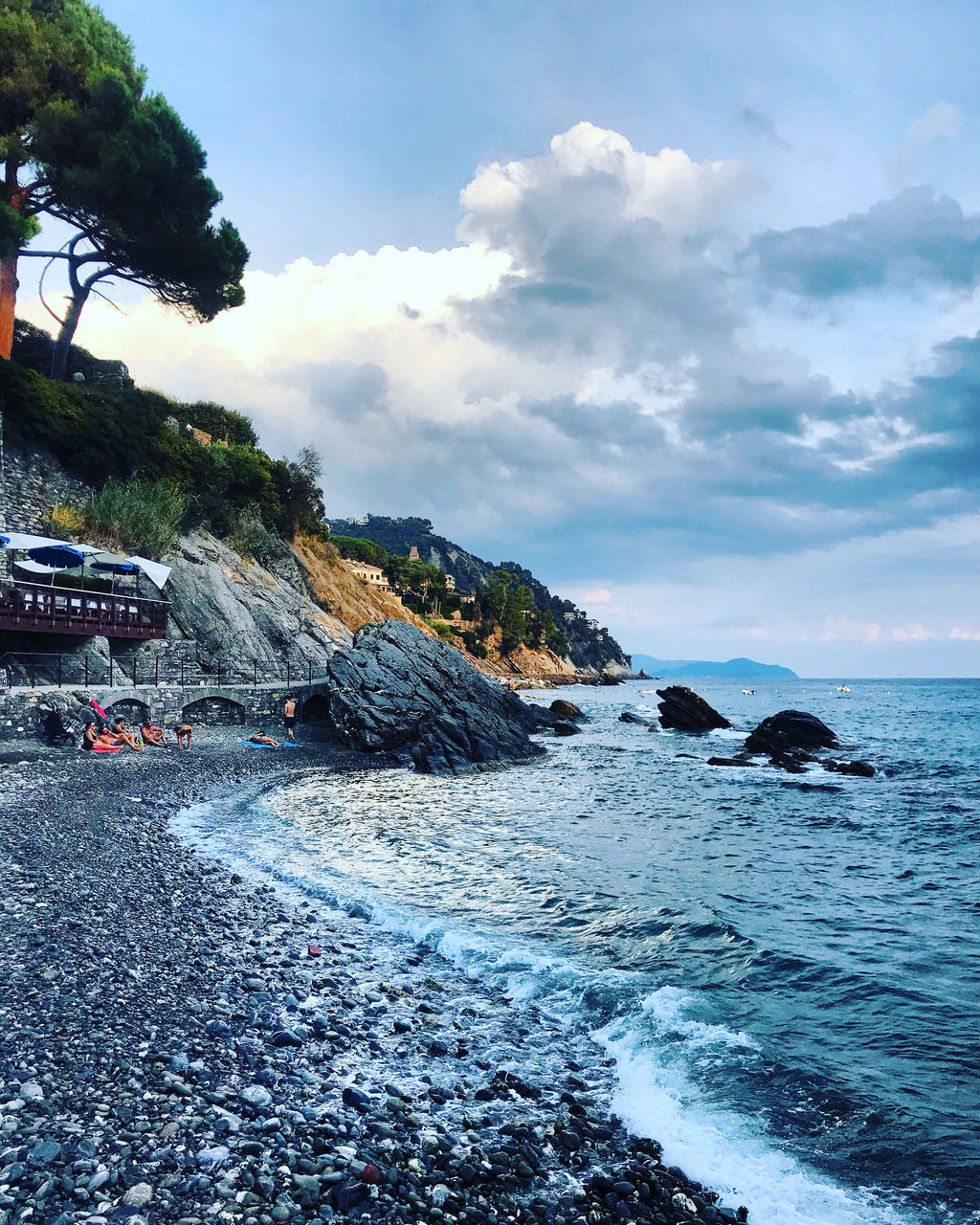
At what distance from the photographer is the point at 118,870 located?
41.4ft

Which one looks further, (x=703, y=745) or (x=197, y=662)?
(x=703, y=745)

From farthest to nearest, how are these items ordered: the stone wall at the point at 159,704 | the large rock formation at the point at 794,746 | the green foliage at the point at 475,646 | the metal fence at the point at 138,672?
the green foliage at the point at 475,646, the large rock formation at the point at 794,746, the metal fence at the point at 138,672, the stone wall at the point at 159,704

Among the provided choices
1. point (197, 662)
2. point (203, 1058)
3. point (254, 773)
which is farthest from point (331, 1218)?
point (197, 662)

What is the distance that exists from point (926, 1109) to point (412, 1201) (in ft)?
19.7

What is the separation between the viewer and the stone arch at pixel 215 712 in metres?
37.8

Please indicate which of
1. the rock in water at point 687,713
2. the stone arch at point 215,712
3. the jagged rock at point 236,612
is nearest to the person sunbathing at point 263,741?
the stone arch at point 215,712

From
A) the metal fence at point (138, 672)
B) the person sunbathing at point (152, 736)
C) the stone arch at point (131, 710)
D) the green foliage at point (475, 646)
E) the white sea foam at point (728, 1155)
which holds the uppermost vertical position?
the green foliage at point (475, 646)

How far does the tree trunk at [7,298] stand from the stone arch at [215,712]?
28.4 meters

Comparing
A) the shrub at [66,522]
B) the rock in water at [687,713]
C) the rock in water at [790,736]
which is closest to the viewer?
the shrub at [66,522]

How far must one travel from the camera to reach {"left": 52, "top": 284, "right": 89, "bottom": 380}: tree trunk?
48.9m

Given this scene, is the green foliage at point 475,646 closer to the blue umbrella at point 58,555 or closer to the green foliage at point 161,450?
the green foliage at point 161,450

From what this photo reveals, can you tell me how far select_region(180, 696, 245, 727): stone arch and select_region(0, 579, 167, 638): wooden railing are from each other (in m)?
5.65

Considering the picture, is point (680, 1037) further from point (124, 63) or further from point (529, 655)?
point (529, 655)

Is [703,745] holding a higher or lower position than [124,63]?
lower
